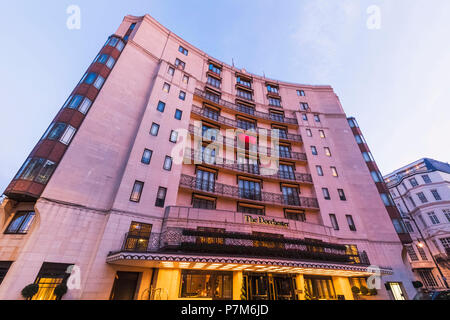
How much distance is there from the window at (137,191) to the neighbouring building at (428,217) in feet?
131

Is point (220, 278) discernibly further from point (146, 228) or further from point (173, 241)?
point (146, 228)

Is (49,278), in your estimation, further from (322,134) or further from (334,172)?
(322,134)

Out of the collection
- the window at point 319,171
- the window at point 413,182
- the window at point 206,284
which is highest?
the window at point 413,182

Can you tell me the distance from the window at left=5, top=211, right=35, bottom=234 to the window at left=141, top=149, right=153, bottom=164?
8588 millimetres

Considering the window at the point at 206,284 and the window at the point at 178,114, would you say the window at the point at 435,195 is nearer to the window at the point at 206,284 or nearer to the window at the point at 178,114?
the window at the point at 206,284

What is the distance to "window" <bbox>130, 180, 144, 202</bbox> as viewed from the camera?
17.0 m

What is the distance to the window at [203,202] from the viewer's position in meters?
20.4

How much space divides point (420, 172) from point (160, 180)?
51.0 m

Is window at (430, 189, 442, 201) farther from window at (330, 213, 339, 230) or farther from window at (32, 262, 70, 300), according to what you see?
window at (32, 262, 70, 300)

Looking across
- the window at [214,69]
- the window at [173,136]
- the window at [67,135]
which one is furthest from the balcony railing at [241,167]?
the window at [214,69]

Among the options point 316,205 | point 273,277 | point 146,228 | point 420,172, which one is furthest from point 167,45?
point 420,172

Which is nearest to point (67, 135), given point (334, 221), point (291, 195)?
point (291, 195)

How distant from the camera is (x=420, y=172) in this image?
40969 mm

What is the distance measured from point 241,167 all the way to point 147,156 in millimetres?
10441
